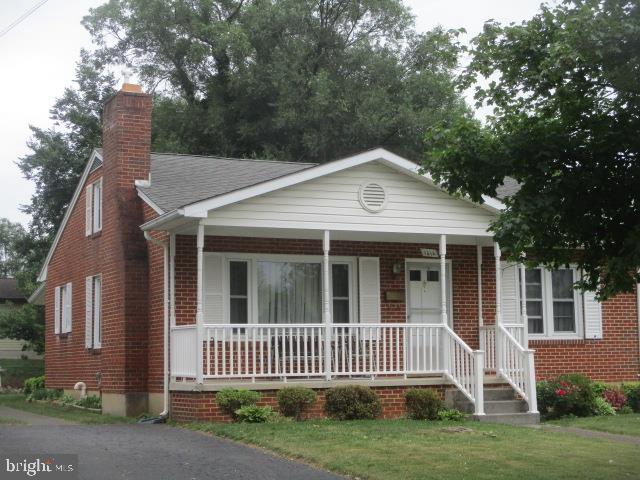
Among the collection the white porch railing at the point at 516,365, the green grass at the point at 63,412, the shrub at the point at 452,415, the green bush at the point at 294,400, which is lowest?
the green grass at the point at 63,412

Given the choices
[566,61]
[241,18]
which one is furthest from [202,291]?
[241,18]

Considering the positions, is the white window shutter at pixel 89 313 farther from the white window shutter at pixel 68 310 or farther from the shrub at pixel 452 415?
the shrub at pixel 452 415

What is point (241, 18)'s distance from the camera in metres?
39.1

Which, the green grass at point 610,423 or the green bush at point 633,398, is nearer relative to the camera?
the green grass at point 610,423

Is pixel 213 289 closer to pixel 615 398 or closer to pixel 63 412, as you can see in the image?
pixel 63 412

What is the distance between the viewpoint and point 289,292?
62.3ft

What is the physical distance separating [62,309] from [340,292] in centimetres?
869

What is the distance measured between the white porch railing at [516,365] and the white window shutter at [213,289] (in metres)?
5.24

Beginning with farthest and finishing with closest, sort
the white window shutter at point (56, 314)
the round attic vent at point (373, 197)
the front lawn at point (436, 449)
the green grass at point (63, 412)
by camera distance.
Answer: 1. the white window shutter at point (56, 314)
2. the green grass at point (63, 412)
3. the round attic vent at point (373, 197)
4. the front lawn at point (436, 449)

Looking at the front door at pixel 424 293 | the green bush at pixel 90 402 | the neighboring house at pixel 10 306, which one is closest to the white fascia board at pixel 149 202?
the green bush at pixel 90 402

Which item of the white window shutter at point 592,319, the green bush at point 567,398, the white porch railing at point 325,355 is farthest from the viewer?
the white window shutter at point 592,319

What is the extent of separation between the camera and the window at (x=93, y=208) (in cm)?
2167

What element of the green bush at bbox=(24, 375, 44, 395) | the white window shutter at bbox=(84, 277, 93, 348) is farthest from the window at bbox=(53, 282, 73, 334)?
the green bush at bbox=(24, 375, 44, 395)

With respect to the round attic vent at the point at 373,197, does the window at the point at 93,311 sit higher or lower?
lower
